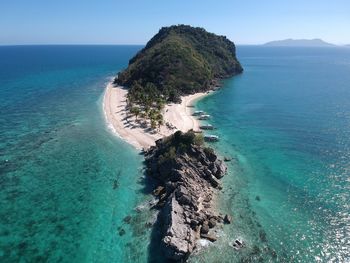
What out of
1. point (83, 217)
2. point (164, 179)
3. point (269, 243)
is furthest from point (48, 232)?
point (269, 243)

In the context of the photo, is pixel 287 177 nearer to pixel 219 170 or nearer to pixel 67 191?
pixel 219 170

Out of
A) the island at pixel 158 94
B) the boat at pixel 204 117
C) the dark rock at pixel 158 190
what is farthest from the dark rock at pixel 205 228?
the boat at pixel 204 117

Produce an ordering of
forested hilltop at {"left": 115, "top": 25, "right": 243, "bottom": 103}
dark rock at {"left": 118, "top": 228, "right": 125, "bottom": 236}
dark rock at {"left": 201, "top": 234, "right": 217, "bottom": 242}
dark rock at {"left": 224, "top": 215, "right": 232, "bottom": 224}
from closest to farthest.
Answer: dark rock at {"left": 201, "top": 234, "right": 217, "bottom": 242}
dark rock at {"left": 118, "top": 228, "right": 125, "bottom": 236}
dark rock at {"left": 224, "top": 215, "right": 232, "bottom": 224}
forested hilltop at {"left": 115, "top": 25, "right": 243, "bottom": 103}

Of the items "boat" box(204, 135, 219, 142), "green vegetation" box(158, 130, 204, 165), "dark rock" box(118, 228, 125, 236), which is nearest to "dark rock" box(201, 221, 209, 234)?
"dark rock" box(118, 228, 125, 236)

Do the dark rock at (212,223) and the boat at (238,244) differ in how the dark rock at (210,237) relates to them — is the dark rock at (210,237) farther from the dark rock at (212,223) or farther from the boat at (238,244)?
the boat at (238,244)

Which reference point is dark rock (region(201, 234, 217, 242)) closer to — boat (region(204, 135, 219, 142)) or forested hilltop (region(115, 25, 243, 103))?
boat (region(204, 135, 219, 142))

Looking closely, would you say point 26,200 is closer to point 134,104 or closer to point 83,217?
point 83,217
